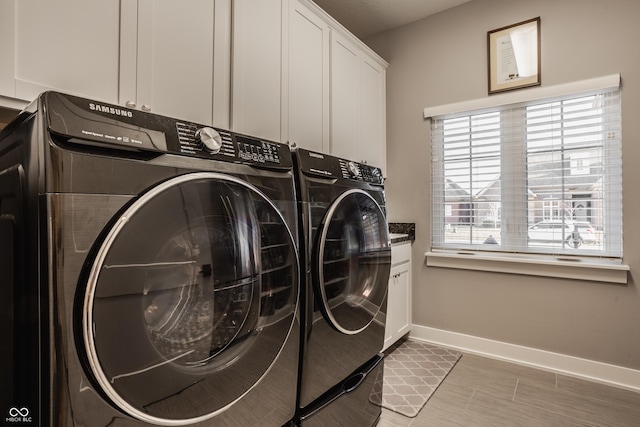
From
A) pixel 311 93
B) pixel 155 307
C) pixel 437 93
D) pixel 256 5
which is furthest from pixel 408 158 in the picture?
pixel 155 307

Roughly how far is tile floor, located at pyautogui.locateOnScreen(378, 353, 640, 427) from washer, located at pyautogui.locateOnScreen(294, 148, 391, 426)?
46 cm

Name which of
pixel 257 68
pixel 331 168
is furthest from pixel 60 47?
pixel 331 168

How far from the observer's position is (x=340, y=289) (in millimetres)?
1357

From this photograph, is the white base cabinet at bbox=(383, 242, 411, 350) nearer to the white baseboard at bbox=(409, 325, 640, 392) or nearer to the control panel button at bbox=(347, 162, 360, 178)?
the white baseboard at bbox=(409, 325, 640, 392)

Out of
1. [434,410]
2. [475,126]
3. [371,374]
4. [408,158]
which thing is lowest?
[434,410]

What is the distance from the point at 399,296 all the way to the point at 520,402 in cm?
98

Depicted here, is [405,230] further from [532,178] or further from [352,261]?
[352,261]

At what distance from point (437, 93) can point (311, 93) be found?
130 cm

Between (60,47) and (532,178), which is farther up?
(60,47)

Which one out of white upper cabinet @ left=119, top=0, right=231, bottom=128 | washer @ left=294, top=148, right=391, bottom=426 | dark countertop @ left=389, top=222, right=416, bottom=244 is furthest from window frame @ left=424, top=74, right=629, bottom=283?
white upper cabinet @ left=119, top=0, right=231, bottom=128

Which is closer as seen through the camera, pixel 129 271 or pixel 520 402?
pixel 129 271

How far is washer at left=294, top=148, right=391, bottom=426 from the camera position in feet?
3.99

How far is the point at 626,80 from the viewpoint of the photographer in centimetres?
214

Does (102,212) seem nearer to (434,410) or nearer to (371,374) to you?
(371,374)
